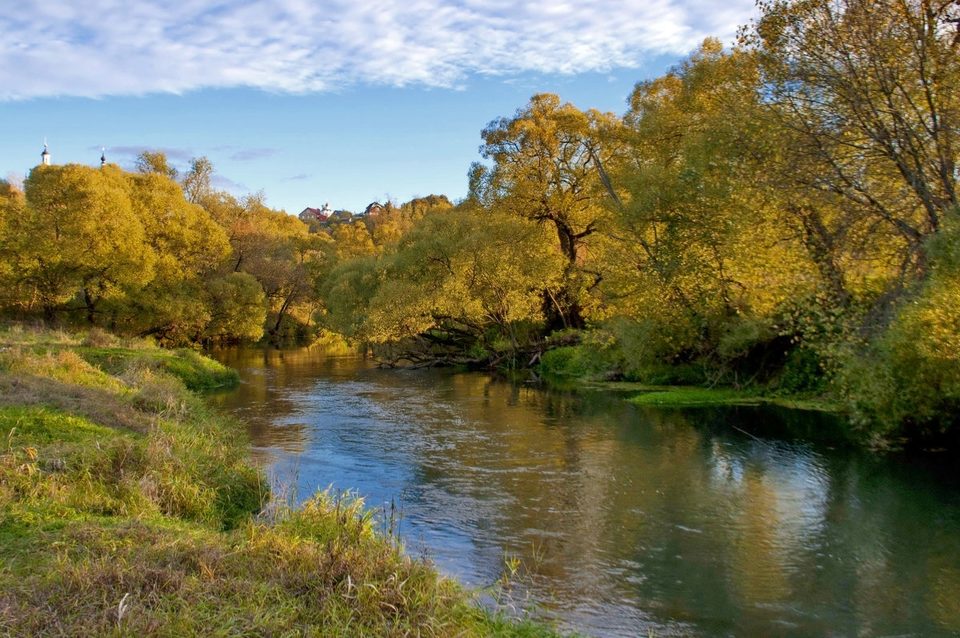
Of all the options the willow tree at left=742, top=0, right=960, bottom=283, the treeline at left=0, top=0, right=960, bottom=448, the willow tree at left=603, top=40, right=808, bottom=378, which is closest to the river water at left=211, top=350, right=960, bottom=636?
the treeline at left=0, top=0, right=960, bottom=448

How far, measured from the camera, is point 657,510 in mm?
13062

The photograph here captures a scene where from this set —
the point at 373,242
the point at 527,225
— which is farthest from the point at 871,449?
the point at 373,242

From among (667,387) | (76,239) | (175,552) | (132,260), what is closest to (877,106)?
(667,387)

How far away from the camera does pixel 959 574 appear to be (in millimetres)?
9953

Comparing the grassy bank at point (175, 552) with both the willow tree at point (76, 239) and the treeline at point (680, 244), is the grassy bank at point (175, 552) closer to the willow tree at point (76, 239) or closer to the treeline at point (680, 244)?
the treeline at point (680, 244)

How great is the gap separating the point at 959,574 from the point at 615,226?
2143 cm

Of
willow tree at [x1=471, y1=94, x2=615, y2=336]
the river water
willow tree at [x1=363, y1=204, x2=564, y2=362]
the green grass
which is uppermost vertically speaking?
willow tree at [x1=471, y1=94, x2=615, y2=336]

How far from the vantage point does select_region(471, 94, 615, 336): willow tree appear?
41.2m

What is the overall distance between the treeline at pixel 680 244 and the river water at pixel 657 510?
2927 mm

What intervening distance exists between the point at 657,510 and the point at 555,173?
1236 inches

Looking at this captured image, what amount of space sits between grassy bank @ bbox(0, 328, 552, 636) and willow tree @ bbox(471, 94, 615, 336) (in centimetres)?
3033

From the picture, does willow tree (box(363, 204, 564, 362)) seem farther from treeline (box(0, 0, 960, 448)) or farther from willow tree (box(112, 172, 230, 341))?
willow tree (box(112, 172, 230, 341))

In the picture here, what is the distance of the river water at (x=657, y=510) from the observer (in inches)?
356

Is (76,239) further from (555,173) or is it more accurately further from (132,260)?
(555,173)
